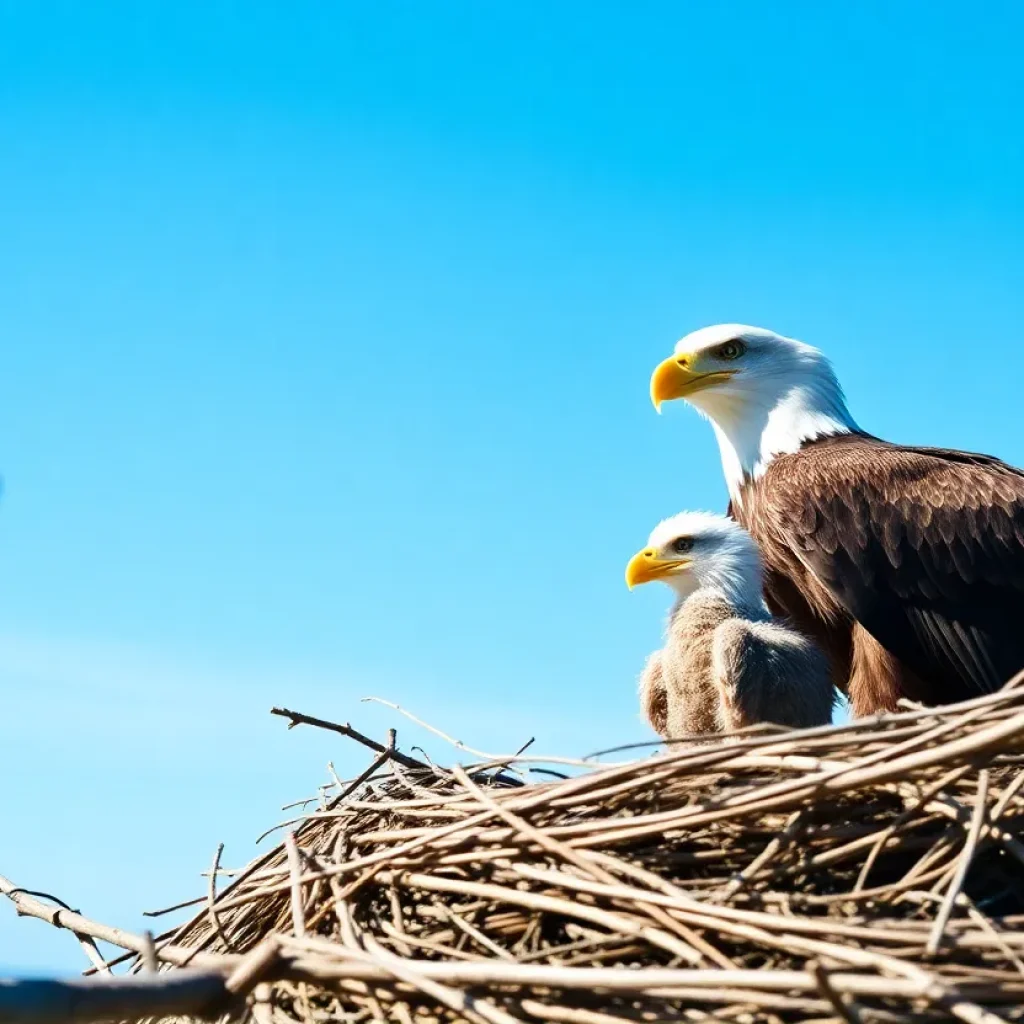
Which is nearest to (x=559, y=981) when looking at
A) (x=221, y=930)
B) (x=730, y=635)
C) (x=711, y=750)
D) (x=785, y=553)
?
(x=711, y=750)

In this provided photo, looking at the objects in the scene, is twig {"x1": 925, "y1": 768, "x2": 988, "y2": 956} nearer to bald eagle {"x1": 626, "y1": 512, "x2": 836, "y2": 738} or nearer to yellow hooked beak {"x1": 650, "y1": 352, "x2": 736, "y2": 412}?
bald eagle {"x1": 626, "y1": 512, "x2": 836, "y2": 738}

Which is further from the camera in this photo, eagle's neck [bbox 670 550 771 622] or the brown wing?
the brown wing

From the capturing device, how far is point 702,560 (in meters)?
4.45

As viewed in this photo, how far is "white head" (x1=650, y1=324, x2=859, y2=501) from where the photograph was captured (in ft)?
18.0

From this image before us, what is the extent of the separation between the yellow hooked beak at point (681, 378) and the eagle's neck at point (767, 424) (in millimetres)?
102

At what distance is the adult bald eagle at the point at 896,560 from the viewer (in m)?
4.75

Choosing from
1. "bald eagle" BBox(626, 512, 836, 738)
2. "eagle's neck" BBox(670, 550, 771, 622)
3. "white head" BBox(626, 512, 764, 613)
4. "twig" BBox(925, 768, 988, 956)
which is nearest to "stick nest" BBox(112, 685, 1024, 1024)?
"twig" BBox(925, 768, 988, 956)

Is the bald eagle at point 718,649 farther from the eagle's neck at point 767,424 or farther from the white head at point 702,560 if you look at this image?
the eagle's neck at point 767,424

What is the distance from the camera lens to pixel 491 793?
8.96ft

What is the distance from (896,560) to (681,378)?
121 centimetres

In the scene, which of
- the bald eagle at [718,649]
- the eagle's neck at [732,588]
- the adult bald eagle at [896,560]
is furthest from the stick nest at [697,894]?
the adult bald eagle at [896,560]

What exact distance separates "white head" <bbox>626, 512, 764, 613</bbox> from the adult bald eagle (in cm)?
45

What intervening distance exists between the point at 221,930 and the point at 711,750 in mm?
1282

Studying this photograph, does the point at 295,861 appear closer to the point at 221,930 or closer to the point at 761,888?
the point at 221,930
